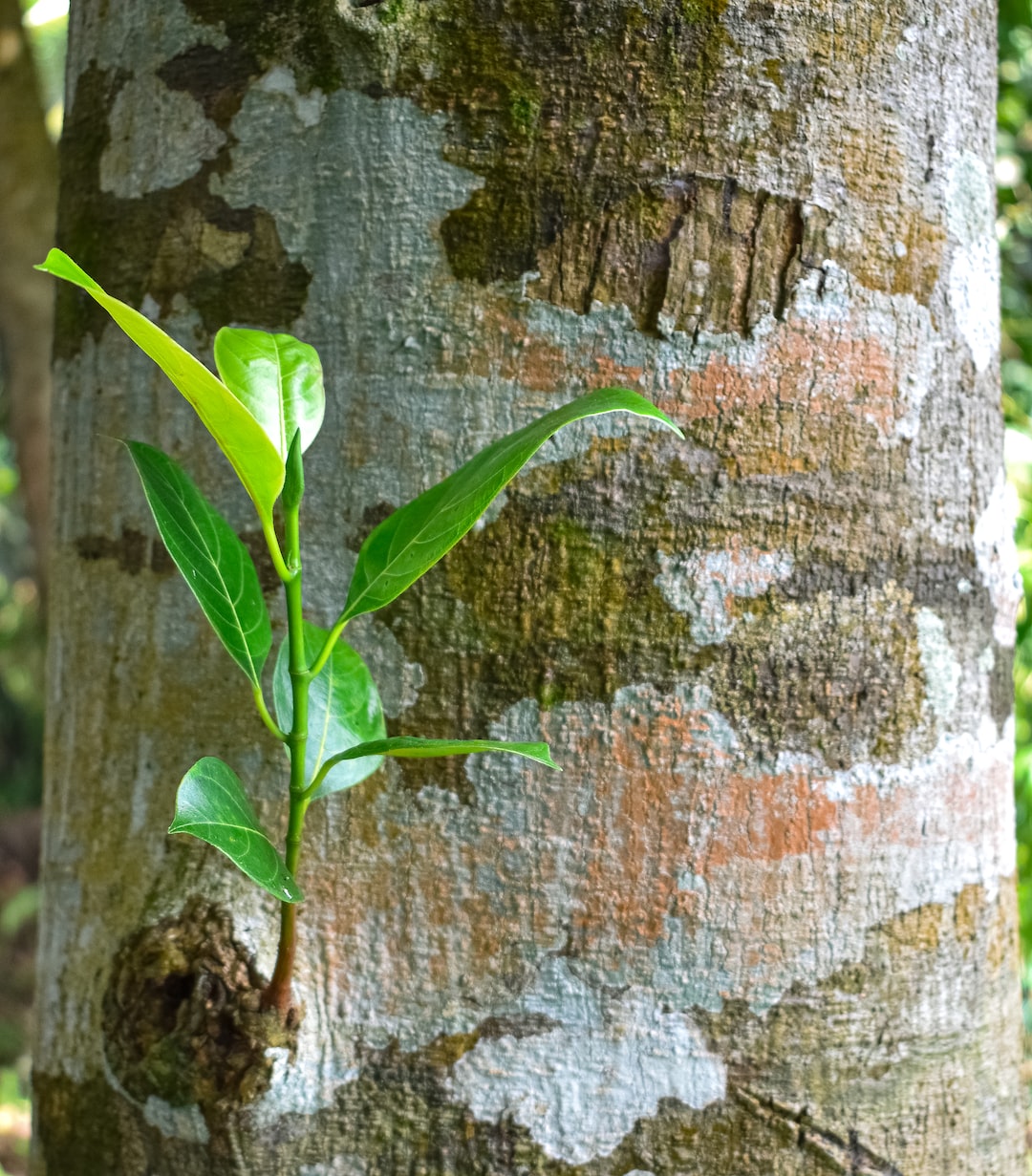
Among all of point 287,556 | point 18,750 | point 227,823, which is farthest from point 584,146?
point 18,750

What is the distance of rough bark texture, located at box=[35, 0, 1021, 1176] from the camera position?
24.5 inches

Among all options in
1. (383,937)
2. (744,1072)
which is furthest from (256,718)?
(744,1072)

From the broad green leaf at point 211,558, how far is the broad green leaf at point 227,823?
0.06 metres

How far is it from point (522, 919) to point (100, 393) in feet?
1.46

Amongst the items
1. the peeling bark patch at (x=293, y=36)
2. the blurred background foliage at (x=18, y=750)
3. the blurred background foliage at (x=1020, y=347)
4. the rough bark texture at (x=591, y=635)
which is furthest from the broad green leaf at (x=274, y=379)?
the blurred background foliage at (x=18, y=750)

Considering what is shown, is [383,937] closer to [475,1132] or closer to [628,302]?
[475,1132]

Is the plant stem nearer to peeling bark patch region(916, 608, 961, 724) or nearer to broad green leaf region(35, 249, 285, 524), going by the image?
broad green leaf region(35, 249, 285, 524)

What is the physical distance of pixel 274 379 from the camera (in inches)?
20.9

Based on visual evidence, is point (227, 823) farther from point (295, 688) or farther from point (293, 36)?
point (293, 36)

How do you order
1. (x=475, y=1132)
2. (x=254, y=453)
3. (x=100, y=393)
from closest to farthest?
(x=254, y=453) → (x=475, y=1132) → (x=100, y=393)

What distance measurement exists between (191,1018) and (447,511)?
33 cm

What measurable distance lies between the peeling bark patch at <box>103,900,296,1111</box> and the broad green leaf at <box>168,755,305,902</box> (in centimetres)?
12

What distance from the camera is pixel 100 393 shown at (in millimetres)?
729

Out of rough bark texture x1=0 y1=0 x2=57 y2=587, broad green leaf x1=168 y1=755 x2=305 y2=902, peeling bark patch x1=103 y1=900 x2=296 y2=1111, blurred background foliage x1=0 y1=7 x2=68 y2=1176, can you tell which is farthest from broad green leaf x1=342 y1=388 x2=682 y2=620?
blurred background foliage x1=0 y1=7 x2=68 y2=1176
